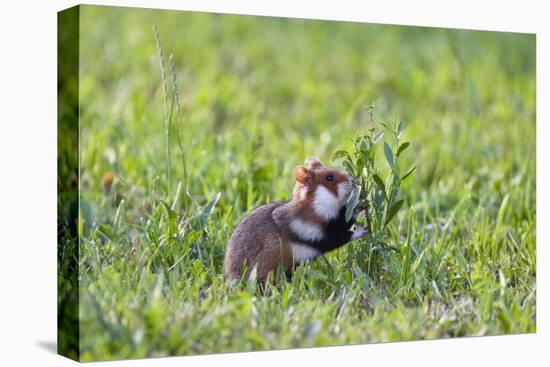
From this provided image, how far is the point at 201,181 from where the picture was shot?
715 centimetres

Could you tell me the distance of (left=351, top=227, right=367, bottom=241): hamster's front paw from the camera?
231 inches

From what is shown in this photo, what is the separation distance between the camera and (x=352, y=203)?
5.73 meters

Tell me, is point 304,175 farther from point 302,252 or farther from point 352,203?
point 302,252

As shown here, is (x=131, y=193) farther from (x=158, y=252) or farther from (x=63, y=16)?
(x=63, y=16)

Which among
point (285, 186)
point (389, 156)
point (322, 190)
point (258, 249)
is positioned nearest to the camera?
point (258, 249)

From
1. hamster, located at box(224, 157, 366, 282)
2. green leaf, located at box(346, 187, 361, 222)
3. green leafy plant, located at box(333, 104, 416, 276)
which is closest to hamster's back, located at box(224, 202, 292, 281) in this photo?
hamster, located at box(224, 157, 366, 282)

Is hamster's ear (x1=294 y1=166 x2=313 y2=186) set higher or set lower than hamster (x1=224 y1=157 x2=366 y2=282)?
higher

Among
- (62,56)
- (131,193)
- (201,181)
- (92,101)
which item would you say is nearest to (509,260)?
(201,181)

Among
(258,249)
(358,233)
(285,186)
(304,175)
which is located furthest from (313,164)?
(285,186)

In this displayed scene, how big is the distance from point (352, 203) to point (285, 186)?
1.20 metres

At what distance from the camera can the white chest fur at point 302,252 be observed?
5.75 m

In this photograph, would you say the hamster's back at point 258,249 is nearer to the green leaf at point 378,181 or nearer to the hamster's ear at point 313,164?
the hamster's ear at point 313,164

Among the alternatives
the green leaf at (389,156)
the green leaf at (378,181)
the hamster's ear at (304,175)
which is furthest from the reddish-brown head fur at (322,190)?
the green leaf at (389,156)

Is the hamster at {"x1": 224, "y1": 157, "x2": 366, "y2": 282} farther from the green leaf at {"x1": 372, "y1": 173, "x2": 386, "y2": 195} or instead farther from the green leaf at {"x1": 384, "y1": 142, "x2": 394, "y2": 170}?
the green leaf at {"x1": 384, "y1": 142, "x2": 394, "y2": 170}
